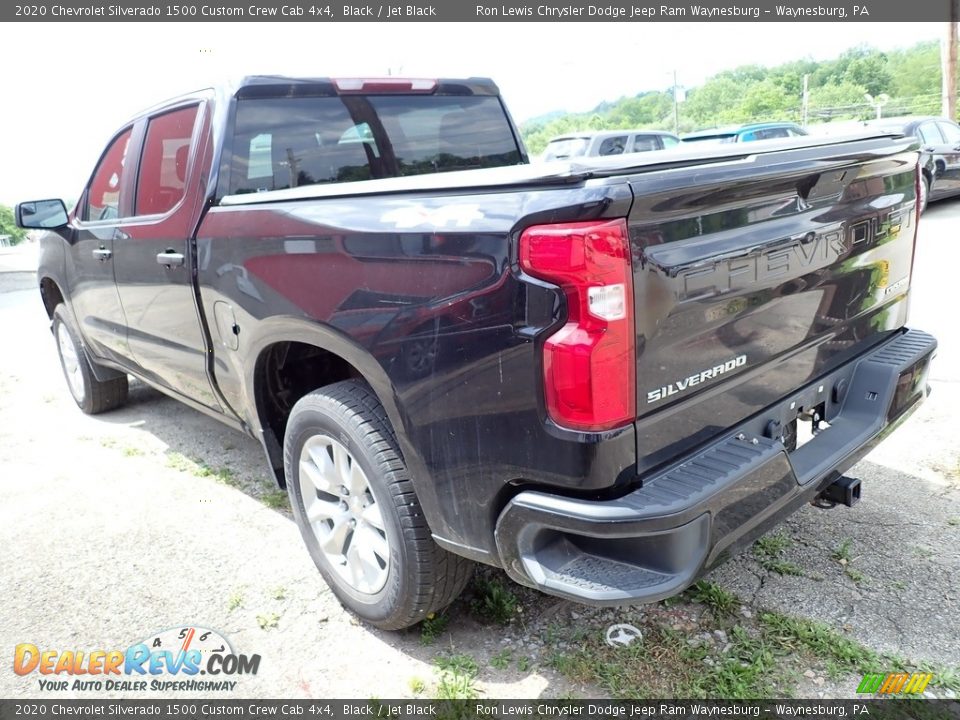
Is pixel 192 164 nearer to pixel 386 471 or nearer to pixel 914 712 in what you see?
pixel 386 471

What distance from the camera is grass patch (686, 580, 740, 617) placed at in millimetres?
2709

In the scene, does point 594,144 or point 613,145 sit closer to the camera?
point 594,144

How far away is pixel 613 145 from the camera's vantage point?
45.9 feet

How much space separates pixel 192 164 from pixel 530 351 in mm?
2156

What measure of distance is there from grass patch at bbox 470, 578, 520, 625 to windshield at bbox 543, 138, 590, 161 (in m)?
11.7

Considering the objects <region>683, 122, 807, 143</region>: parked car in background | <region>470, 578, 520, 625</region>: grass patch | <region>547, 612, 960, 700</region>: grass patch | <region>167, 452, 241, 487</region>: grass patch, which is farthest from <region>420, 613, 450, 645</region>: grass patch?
<region>683, 122, 807, 143</region>: parked car in background

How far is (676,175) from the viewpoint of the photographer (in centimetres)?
193

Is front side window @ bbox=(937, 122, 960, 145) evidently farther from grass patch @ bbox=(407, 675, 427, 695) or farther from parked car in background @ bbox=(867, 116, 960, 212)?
grass patch @ bbox=(407, 675, 427, 695)

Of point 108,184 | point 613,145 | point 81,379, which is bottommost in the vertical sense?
point 81,379

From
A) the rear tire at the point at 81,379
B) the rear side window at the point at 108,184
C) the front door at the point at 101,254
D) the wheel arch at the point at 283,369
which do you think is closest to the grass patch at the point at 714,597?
the wheel arch at the point at 283,369

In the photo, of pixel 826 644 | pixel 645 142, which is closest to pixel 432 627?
pixel 826 644

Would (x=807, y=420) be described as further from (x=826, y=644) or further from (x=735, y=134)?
(x=735, y=134)

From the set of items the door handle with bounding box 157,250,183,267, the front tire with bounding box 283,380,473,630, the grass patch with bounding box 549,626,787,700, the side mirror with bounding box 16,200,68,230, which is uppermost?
the side mirror with bounding box 16,200,68,230

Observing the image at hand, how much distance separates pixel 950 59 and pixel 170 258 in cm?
2313
